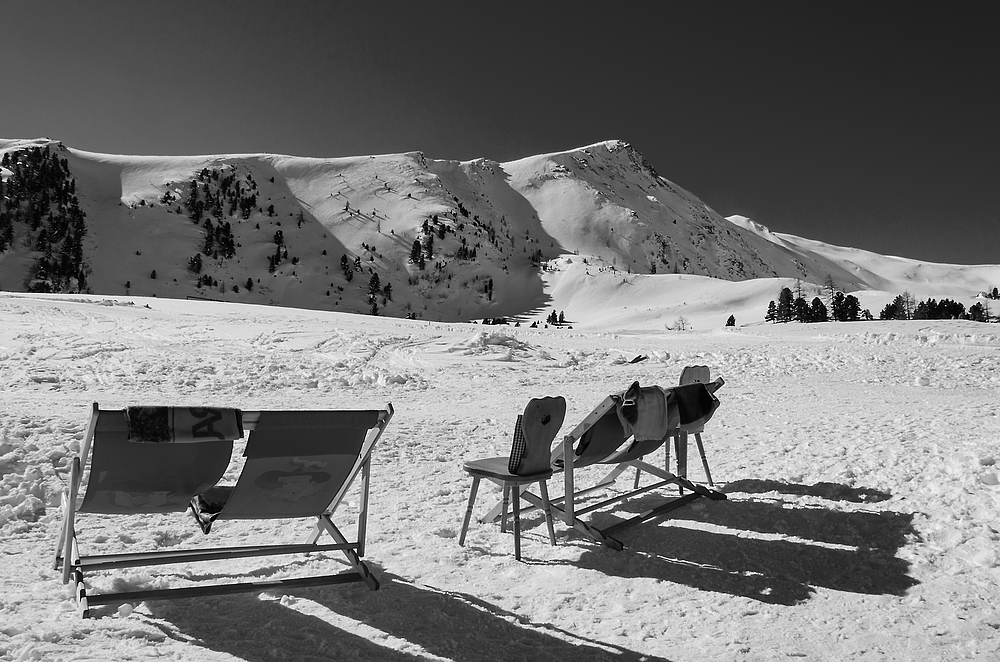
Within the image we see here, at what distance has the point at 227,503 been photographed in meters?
3.86

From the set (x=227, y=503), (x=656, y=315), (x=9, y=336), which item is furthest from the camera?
(x=656, y=315)

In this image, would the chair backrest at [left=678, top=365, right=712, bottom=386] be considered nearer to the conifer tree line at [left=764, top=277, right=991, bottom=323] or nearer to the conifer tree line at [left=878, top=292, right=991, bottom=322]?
the conifer tree line at [left=764, top=277, right=991, bottom=323]

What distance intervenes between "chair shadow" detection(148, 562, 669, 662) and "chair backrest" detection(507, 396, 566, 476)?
3.43ft

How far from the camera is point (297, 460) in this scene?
3859 millimetres

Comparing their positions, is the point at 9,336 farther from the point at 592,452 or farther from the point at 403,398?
the point at 592,452

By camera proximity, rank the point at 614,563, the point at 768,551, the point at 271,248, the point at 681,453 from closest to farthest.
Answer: the point at 614,563, the point at 768,551, the point at 681,453, the point at 271,248

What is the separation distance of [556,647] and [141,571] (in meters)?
2.88

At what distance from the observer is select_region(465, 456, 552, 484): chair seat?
4.79 meters

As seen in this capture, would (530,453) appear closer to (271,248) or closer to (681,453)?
(681,453)

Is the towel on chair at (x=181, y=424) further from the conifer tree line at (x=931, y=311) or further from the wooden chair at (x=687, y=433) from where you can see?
the conifer tree line at (x=931, y=311)

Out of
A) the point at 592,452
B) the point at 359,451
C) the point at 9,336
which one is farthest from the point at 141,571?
the point at 9,336

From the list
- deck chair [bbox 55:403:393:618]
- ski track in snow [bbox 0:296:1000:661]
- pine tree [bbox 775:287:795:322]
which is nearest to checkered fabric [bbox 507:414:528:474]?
ski track in snow [bbox 0:296:1000:661]

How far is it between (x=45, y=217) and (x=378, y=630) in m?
176

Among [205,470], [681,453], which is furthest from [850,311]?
[205,470]
